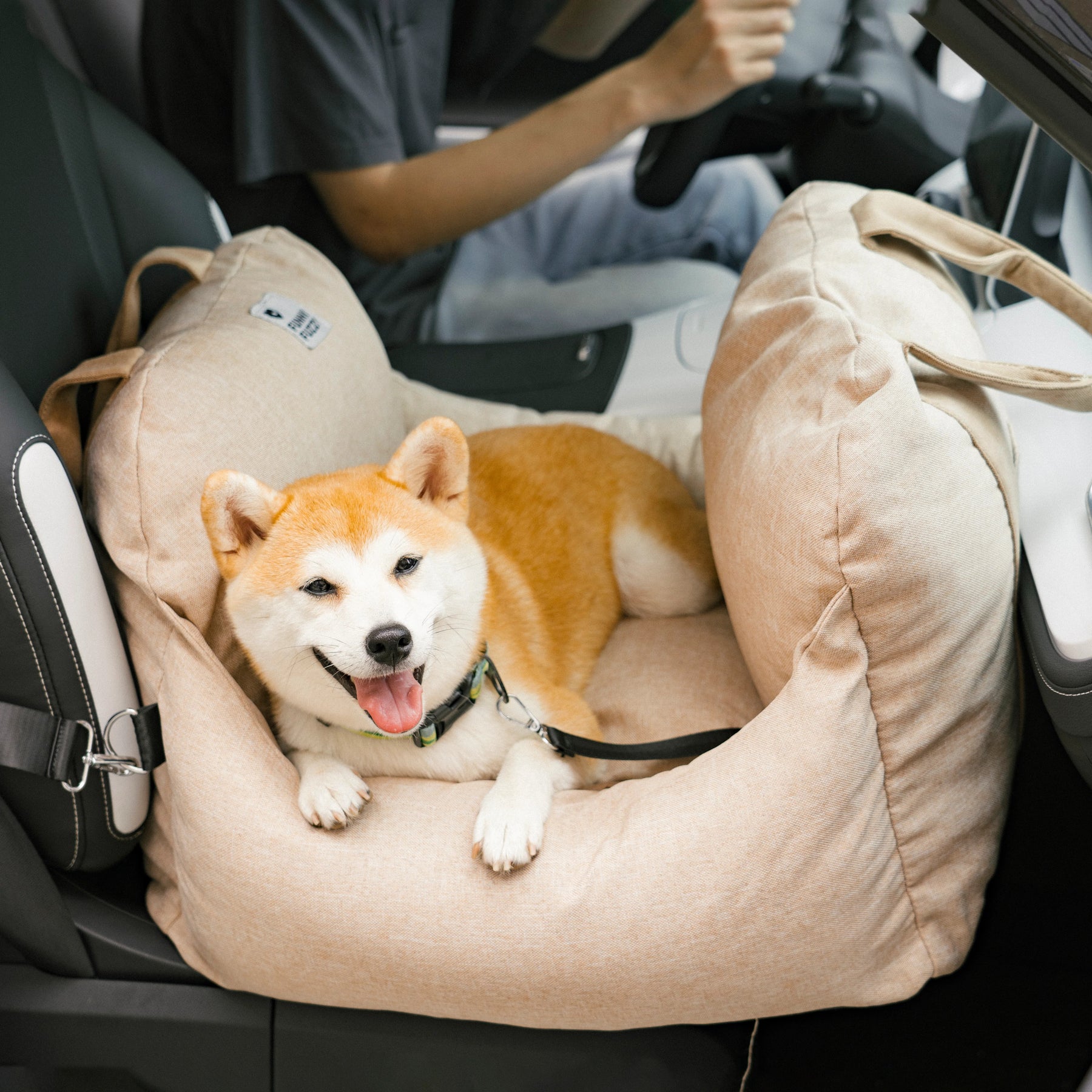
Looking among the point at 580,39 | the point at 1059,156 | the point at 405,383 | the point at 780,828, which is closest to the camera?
the point at 780,828

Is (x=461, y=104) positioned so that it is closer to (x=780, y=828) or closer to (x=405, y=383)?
(x=405, y=383)

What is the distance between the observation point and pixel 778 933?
89 cm

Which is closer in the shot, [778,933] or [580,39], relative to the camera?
[778,933]

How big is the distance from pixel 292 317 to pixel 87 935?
32.5 inches

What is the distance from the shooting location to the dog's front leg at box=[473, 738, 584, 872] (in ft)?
3.01

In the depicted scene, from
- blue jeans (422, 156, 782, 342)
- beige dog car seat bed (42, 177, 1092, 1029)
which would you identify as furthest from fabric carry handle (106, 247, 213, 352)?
blue jeans (422, 156, 782, 342)

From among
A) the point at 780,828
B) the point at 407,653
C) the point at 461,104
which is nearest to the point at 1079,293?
the point at 780,828

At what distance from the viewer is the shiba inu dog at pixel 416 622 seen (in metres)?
0.93

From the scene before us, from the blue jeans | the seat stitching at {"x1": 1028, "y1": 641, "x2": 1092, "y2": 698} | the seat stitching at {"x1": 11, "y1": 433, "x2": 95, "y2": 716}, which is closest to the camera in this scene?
the seat stitching at {"x1": 1028, "y1": 641, "x2": 1092, "y2": 698}

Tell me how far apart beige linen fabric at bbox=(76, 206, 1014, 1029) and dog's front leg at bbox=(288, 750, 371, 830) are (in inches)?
0.6

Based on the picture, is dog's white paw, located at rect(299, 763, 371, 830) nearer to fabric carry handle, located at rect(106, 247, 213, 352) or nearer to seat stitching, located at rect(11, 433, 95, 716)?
seat stitching, located at rect(11, 433, 95, 716)

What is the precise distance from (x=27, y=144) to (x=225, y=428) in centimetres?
51

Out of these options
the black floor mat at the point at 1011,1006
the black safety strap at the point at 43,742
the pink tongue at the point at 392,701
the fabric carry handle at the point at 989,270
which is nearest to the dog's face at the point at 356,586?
the pink tongue at the point at 392,701

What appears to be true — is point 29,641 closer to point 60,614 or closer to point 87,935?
point 60,614
